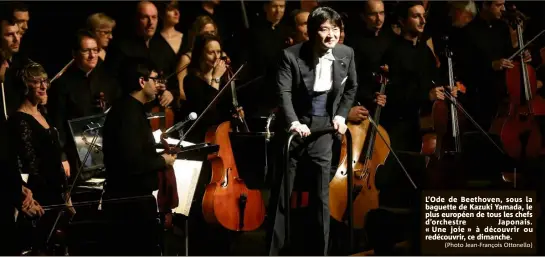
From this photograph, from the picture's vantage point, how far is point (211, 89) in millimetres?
6496

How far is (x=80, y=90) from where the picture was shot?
20.7 feet

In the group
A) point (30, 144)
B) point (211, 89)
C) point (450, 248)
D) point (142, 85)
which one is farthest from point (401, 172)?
point (30, 144)

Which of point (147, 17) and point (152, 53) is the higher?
point (147, 17)

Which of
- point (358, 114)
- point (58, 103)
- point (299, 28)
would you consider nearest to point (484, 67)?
point (358, 114)

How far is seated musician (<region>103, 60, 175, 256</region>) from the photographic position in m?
5.46

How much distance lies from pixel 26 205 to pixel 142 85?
872 mm

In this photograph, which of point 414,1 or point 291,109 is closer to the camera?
point 291,109

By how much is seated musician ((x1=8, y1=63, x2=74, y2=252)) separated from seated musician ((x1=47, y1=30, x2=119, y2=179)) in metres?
0.35

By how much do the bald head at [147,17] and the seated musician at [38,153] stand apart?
1.11m

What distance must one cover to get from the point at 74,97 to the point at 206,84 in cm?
80

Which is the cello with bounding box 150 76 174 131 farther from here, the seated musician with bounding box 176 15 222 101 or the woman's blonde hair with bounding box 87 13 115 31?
the woman's blonde hair with bounding box 87 13 115 31

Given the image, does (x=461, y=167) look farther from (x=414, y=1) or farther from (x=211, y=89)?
(x=211, y=89)

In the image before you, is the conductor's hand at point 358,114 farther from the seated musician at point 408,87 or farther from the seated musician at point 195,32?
the seated musician at point 195,32

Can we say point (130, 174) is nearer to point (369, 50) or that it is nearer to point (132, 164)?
point (132, 164)
